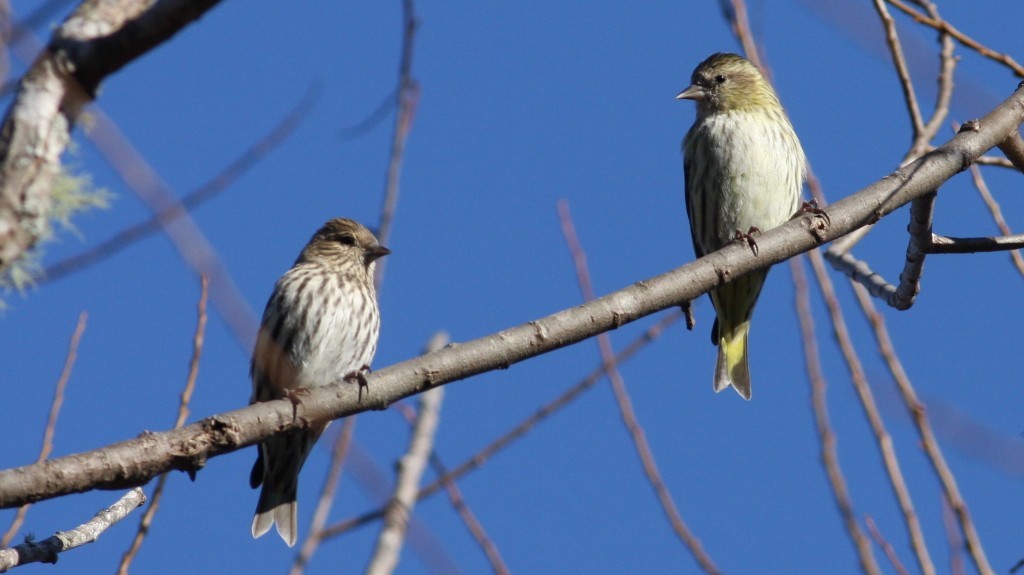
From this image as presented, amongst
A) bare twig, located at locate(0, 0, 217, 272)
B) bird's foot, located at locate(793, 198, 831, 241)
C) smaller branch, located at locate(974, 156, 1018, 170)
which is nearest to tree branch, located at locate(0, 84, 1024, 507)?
bird's foot, located at locate(793, 198, 831, 241)

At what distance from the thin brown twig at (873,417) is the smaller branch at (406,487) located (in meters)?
1.55

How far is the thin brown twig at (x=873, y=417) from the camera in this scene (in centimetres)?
382

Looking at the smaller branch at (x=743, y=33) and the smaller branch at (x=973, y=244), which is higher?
the smaller branch at (x=743, y=33)

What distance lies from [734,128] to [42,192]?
5395mm

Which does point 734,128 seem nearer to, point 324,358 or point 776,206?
point 776,206

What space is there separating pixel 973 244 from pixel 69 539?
294 centimetres

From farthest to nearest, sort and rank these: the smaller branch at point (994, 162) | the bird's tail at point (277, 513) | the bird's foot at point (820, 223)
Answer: the bird's tail at point (277, 513), the smaller branch at point (994, 162), the bird's foot at point (820, 223)

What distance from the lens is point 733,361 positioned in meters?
6.75

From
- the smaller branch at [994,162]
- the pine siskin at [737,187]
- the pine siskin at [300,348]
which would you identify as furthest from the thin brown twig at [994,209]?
the pine siskin at [300,348]

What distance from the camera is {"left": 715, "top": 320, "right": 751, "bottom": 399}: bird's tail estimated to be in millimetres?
6676

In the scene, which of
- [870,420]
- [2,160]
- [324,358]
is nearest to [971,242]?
[870,420]

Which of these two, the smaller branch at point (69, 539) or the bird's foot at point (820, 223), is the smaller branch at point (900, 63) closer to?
the bird's foot at point (820, 223)

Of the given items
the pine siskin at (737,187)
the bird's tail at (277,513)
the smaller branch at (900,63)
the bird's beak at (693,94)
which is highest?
the bird's beak at (693,94)

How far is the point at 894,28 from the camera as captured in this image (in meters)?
4.54
